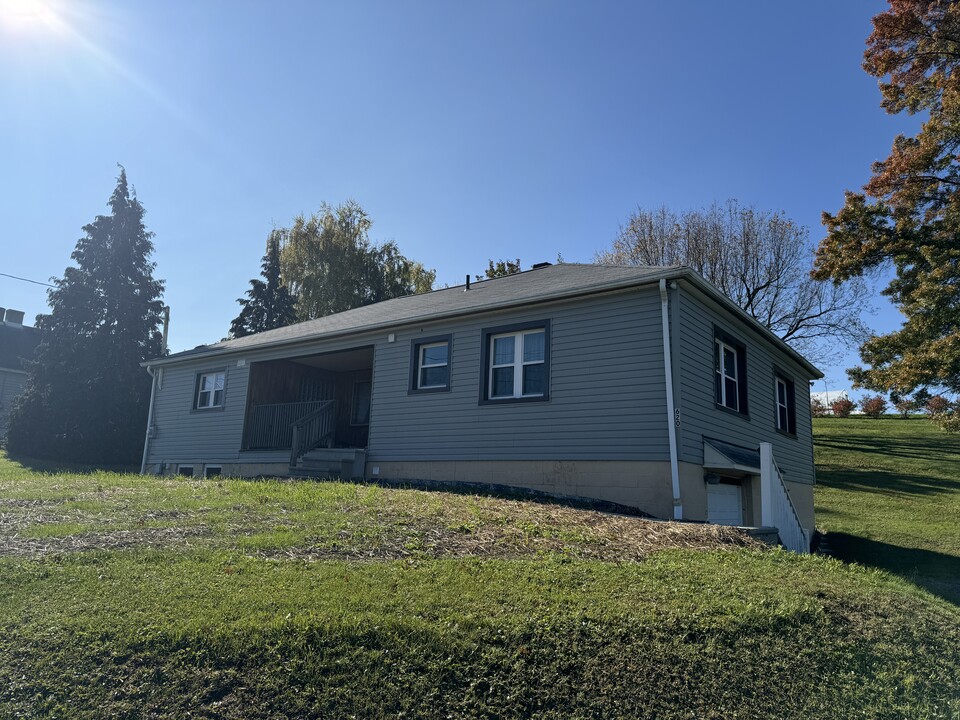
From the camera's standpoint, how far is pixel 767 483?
9.88 m

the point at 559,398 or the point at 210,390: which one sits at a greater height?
the point at 210,390

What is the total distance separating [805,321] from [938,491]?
8.78m

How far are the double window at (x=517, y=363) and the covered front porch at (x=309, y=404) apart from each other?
11.6 feet

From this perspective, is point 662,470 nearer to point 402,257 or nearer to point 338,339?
point 338,339

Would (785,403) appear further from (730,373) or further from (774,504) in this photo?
(774,504)

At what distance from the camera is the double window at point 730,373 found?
1272 cm

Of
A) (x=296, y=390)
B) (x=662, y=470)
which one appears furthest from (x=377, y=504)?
(x=296, y=390)

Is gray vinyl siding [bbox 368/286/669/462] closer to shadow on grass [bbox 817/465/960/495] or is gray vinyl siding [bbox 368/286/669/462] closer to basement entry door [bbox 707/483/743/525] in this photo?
basement entry door [bbox 707/483/743/525]

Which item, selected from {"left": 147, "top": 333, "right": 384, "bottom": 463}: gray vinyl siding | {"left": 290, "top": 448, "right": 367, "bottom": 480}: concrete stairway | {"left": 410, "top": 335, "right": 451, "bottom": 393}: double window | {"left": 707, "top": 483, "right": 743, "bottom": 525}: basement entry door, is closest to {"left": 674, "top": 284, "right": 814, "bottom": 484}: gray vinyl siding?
{"left": 707, "top": 483, "right": 743, "bottom": 525}: basement entry door

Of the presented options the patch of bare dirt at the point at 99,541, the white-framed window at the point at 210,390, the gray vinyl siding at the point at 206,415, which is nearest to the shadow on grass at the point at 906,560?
the patch of bare dirt at the point at 99,541

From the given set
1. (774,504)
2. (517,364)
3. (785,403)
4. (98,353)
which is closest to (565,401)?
(517,364)

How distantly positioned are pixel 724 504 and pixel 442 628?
8.70m

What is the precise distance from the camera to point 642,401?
36.0 ft

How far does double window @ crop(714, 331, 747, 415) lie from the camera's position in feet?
41.7
